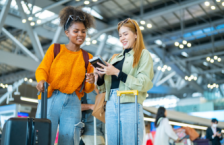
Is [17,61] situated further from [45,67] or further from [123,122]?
[123,122]

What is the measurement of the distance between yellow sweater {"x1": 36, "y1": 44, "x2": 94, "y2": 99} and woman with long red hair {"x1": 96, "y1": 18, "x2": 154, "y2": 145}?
0.23 m

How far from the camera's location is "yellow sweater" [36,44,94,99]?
261cm

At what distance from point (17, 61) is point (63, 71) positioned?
444 inches

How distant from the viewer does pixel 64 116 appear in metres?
2.59

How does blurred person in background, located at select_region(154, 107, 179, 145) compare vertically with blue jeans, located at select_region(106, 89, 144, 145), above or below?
below

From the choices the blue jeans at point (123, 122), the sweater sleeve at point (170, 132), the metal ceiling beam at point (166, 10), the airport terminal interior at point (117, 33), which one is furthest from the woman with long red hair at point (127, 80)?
the metal ceiling beam at point (166, 10)

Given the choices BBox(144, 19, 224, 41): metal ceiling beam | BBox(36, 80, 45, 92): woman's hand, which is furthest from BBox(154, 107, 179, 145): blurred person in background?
BBox(144, 19, 224, 41): metal ceiling beam

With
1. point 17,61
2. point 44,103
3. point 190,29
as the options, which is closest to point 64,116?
point 44,103

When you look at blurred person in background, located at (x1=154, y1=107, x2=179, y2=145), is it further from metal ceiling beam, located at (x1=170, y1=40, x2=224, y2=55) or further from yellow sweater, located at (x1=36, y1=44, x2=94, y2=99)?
metal ceiling beam, located at (x1=170, y1=40, x2=224, y2=55)

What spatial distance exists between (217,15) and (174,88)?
10188 mm

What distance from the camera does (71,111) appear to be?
2625 mm

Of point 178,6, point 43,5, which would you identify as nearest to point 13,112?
point 43,5

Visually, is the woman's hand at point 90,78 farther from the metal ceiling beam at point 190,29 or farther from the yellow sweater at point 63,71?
the metal ceiling beam at point 190,29

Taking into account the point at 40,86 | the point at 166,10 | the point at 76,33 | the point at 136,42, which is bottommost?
the point at 40,86
